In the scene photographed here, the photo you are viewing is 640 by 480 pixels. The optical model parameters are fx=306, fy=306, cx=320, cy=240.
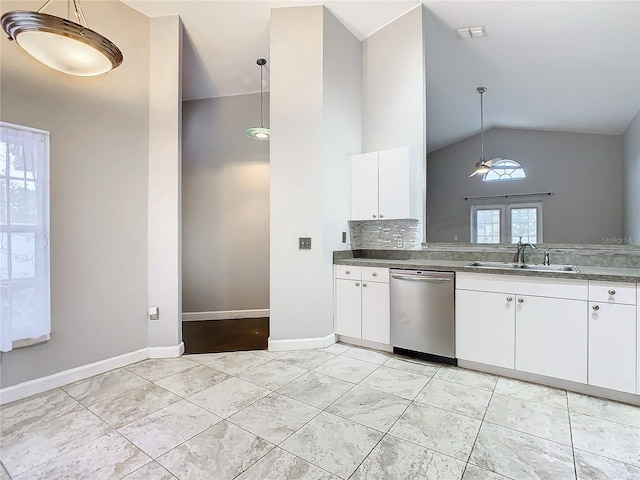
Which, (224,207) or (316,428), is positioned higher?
(224,207)

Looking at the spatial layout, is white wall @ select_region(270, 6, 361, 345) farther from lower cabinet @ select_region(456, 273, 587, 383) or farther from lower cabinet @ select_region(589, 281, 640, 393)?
lower cabinet @ select_region(589, 281, 640, 393)

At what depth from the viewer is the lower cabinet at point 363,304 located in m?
2.98

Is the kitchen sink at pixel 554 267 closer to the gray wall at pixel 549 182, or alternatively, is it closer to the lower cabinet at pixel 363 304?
the gray wall at pixel 549 182

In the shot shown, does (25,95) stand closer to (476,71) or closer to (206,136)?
(206,136)

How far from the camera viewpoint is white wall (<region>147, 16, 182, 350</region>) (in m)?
2.94

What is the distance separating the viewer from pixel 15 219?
2.12m

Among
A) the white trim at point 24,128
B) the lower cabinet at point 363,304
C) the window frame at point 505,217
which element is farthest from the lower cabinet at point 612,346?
the white trim at point 24,128

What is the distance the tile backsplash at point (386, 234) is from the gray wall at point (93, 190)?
2.26 meters

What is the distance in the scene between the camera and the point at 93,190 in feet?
8.46

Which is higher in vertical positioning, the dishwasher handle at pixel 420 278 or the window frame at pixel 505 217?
the window frame at pixel 505 217

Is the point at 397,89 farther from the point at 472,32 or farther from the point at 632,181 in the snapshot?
the point at 632,181

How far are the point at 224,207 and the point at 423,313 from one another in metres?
3.07

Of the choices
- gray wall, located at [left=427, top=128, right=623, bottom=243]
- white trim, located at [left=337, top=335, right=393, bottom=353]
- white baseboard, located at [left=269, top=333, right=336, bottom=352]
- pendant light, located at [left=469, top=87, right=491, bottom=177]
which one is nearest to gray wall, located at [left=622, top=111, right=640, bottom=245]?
gray wall, located at [left=427, top=128, right=623, bottom=243]

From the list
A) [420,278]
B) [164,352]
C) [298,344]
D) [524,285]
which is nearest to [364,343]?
[298,344]
